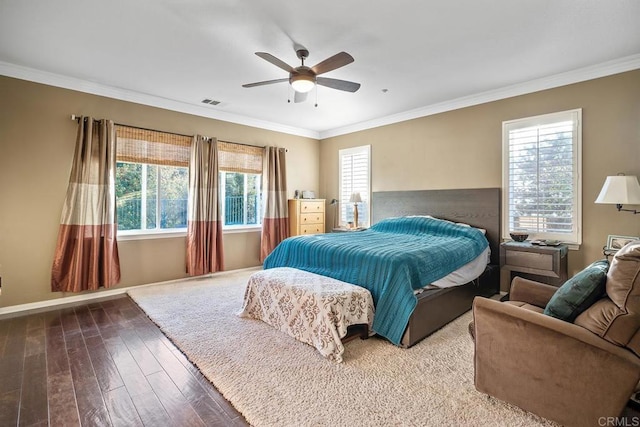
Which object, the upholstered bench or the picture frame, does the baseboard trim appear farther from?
the picture frame

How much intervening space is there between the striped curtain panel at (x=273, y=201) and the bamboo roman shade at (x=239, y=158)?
0.49ft

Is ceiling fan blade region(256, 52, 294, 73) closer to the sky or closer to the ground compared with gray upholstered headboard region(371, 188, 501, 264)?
closer to the sky

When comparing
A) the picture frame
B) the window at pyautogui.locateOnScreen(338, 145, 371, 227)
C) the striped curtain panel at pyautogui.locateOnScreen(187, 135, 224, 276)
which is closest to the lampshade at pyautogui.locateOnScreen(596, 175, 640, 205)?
the picture frame

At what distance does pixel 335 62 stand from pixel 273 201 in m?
3.51

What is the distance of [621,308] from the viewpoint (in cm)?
153

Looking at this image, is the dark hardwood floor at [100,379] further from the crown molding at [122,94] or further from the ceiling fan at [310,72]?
the crown molding at [122,94]

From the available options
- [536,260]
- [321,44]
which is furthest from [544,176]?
[321,44]

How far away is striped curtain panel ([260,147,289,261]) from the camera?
5727 millimetres

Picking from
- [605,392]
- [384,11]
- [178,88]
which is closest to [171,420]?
[605,392]

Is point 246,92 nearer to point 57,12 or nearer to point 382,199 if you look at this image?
point 57,12

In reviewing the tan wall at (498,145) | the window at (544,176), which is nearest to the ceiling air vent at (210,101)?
the tan wall at (498,145)

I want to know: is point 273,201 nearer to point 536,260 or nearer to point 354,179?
point 354,179

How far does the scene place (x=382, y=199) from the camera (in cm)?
555

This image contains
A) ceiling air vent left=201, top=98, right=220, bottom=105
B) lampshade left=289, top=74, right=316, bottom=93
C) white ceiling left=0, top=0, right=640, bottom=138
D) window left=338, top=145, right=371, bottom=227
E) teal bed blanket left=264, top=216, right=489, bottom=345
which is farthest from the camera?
window left=338, top=145, right=371, bottom=227
